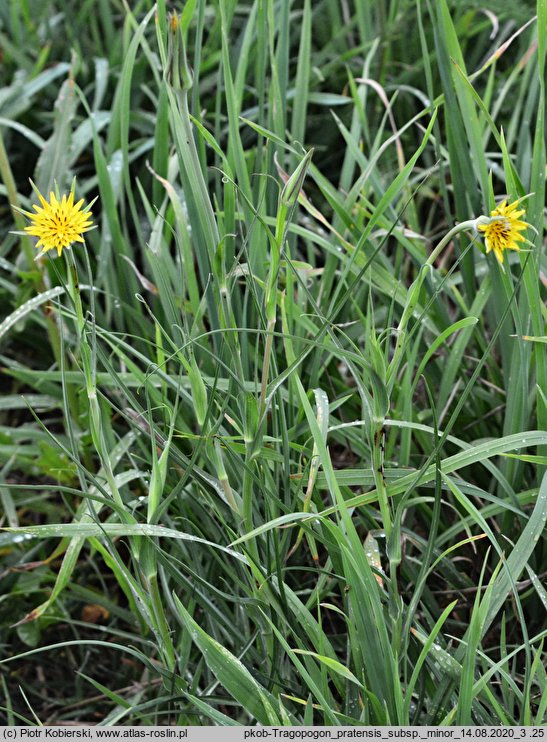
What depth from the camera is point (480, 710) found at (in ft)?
2.77

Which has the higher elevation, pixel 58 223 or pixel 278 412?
pixel 58 223

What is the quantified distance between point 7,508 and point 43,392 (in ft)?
0.77

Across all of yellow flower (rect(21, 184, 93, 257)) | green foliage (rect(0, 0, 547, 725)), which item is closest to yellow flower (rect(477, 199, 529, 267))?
green foliage (rect(0, 0, 547, 725))

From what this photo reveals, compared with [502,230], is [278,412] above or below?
below

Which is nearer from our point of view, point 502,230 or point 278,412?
point 502,230

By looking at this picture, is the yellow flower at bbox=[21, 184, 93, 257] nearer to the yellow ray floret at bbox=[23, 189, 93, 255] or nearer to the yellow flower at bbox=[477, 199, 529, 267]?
the yellow ray floret at bbox=[23, 189, 93, 255]

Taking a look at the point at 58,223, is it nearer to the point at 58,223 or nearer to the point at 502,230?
the point at 58,223

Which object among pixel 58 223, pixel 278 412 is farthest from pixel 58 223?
pixel 278 412

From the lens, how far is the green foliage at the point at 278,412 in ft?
2.61

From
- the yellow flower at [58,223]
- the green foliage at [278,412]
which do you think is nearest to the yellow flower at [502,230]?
the green foliage at [278,412]

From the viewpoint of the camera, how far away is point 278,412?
3.33 ft

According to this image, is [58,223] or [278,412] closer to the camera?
[58,223]

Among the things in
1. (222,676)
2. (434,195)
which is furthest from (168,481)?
(434,195)

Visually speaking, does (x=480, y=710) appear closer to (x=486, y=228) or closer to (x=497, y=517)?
(x=497, y=517)
